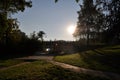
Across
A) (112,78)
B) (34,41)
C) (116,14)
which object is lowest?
(112,78)

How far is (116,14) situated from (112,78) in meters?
22.8

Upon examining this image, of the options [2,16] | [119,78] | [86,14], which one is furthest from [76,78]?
[86,14]

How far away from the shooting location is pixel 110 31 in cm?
3678

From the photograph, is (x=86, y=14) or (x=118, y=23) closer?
(x=118, y=23)

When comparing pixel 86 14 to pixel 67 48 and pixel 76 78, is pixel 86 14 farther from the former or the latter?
pixel 76 78

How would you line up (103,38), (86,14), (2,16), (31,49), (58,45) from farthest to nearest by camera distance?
(86,14) → (58,45) → (31,49) → (103,38) → (2,16)

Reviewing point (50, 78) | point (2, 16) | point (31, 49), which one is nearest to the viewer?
point (50, 78)

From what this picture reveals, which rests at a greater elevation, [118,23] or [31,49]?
[118,23]

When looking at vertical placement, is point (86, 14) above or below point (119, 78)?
above

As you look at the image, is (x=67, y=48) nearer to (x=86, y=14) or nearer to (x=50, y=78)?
(x=86, y=14)

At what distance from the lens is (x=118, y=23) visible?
34.4m

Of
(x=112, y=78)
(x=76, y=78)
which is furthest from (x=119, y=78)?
(x=76, y=78)

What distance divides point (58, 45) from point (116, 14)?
23108 millimetres

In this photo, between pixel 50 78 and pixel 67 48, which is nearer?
pixel 50 78
